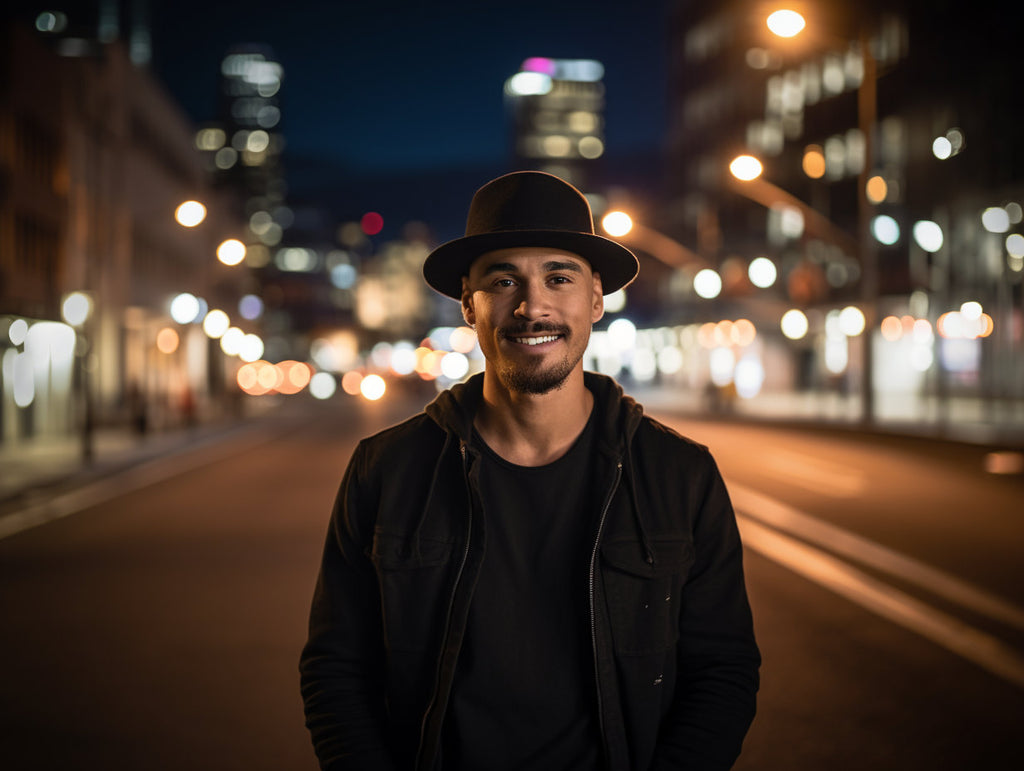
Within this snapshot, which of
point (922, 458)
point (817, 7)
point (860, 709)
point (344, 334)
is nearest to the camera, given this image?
point (860, 709)

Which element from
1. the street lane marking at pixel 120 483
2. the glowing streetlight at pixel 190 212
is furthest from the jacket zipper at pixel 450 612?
the glowing streetlight at pixel 190 212

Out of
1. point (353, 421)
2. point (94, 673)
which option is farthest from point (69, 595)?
point (353, 421)

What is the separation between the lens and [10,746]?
483cm

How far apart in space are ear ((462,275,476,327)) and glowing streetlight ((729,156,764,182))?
761 inches

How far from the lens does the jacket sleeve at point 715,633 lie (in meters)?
2.45

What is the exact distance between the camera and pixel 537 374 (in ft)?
8.44

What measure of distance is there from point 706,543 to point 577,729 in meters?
0.55

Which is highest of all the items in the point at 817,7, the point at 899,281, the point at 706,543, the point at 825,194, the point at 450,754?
the point at 817,7

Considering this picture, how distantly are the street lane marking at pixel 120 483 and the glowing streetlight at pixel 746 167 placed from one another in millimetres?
12821

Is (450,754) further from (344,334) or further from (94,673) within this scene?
(344,334)

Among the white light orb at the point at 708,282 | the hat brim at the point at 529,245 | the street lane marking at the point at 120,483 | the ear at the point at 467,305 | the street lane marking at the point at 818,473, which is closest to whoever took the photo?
the hat brim at the point at 529,245

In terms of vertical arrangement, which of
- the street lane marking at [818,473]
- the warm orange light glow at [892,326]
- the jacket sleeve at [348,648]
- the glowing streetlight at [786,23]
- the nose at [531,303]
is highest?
the glowing streetlight at [786,23]

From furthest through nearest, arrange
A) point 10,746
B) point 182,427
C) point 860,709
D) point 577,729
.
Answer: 1. point 182,427
2. point 860,709
3. point 10,746
4. point 577,729

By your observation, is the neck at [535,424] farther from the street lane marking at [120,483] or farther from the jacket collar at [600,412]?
the street lane marking at [120,483]
